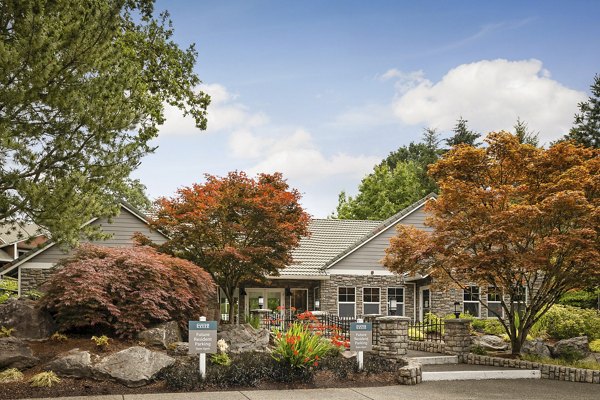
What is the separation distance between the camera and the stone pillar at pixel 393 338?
48.5ft

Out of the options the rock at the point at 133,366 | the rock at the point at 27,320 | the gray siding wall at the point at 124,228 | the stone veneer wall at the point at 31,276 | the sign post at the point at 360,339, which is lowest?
the rock at the point at 133,366

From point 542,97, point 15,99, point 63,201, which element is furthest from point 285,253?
point 542,97

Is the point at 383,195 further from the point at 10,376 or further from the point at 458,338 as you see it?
the point at 10,376

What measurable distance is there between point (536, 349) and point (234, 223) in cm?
897

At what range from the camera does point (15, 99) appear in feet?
34.1

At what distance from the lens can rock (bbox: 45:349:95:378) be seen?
1133 cm

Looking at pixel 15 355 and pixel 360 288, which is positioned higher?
pixel 360 288

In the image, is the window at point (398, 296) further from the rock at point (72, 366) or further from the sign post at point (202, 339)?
the rock at point (72, 366)

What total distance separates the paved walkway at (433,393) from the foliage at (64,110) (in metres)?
3.53

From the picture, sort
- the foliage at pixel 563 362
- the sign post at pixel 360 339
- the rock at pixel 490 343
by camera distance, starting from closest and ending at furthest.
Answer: the sign post at pixel 360 339, the foliage at pixel 563 362, the rock at pixel 490 343

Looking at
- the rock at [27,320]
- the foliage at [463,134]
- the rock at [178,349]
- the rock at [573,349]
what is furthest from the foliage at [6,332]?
the foliage at [463,134]

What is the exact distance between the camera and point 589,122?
36.3m

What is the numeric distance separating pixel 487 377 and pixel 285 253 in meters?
7.69

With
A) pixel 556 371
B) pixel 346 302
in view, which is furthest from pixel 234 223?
pixel 346 302
